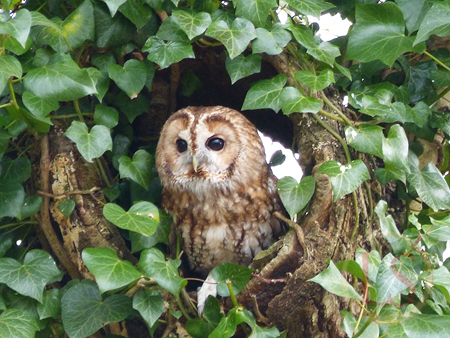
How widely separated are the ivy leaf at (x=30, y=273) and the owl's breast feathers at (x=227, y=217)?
0.62 metres

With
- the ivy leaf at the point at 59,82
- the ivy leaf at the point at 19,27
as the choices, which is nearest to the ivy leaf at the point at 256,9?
the ivy leaf at the point at 59,82

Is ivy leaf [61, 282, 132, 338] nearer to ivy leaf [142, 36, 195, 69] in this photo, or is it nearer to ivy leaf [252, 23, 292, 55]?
ivy leaf [142, 36, 195, 69]

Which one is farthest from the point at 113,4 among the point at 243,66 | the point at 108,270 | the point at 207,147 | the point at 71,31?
the point at 108,270

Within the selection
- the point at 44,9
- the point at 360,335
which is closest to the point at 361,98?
the point at 360,335

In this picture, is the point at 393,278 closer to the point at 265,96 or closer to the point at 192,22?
the point at 265,96

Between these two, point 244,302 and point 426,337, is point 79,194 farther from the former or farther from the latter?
point 426,337

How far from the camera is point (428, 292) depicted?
1745 millimetres

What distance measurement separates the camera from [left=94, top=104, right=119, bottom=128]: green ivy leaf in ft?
6.60

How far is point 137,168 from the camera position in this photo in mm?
2086

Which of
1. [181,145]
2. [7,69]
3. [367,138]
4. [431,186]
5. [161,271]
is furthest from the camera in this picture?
[181,145]

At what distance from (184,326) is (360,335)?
0.61 m

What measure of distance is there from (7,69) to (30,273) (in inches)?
24.6

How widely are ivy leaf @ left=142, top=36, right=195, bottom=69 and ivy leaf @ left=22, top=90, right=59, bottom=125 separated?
1.20ft

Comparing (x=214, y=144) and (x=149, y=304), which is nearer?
(x=149, y=304)
